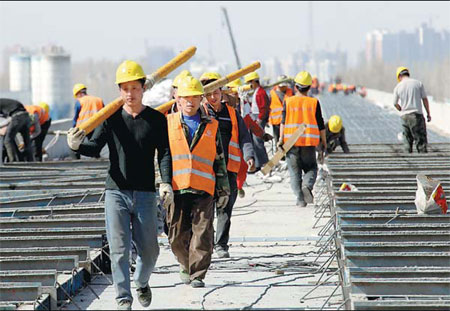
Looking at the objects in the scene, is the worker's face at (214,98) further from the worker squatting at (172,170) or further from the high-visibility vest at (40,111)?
→ the high-visibility vest at (40,111)

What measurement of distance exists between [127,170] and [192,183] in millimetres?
1427

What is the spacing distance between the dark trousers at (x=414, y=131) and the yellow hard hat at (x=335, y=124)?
116 cm

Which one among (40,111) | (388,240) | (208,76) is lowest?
(40,111)

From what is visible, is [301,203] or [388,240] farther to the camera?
[301,203]

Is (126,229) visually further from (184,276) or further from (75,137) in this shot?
(184,276)

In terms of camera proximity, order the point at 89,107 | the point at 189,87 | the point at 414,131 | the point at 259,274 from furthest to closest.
Answer: the point at 89,107
the point at 414,131
the point at 259,274
the point at 189,87

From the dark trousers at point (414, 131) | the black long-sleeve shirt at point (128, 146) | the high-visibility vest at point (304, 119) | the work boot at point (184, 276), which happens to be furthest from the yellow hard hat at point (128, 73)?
the dark trousers at point (414, 131)

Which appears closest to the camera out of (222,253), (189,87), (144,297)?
(144,297)

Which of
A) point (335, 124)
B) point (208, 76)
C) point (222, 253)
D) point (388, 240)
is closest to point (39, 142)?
point (335, 124)

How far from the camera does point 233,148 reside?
11.4m

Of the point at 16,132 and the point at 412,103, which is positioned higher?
the point at 412,103

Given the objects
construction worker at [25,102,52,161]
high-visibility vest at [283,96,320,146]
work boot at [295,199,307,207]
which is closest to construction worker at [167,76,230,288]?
high-visibility vest at [283,96,320,146]

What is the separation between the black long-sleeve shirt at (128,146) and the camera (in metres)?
8.16

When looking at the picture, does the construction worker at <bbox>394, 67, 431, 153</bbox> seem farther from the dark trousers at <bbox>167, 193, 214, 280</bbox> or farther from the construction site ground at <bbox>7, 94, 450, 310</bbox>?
the dark trousers at <bbox>167, 193, 214, 280</bbox>
